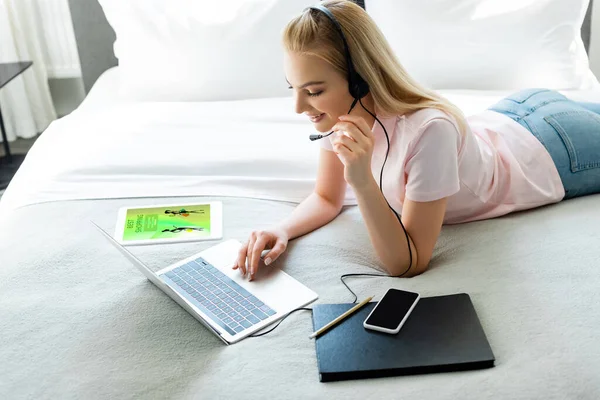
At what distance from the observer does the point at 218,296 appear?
1433mm

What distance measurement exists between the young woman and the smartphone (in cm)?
11

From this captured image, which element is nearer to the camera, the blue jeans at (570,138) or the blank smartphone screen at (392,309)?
the blank smartphone screen at (392,309)

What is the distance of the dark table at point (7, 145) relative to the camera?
259cm

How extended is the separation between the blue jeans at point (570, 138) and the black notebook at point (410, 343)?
560 millimetres

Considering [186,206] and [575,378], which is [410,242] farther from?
[186,206]

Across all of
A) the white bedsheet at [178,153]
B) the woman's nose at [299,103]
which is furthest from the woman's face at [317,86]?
the white bedsheet at [178,153]

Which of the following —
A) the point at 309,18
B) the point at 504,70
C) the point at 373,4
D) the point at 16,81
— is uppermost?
the point at 309,18

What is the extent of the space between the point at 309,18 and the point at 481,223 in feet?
2.00

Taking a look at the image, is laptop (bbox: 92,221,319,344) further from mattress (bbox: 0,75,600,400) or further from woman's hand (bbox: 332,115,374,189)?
woman's hand (bbox: 332,115,374,189)

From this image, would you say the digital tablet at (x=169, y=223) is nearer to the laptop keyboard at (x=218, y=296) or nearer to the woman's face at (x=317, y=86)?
the laptop keyboard at (x=218, y=296)

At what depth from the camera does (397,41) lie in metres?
2.44

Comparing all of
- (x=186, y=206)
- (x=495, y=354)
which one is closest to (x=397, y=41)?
(x=186, y=206)

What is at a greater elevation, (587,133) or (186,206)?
(587,133)

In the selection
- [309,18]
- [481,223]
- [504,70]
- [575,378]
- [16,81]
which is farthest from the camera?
[16,81]
